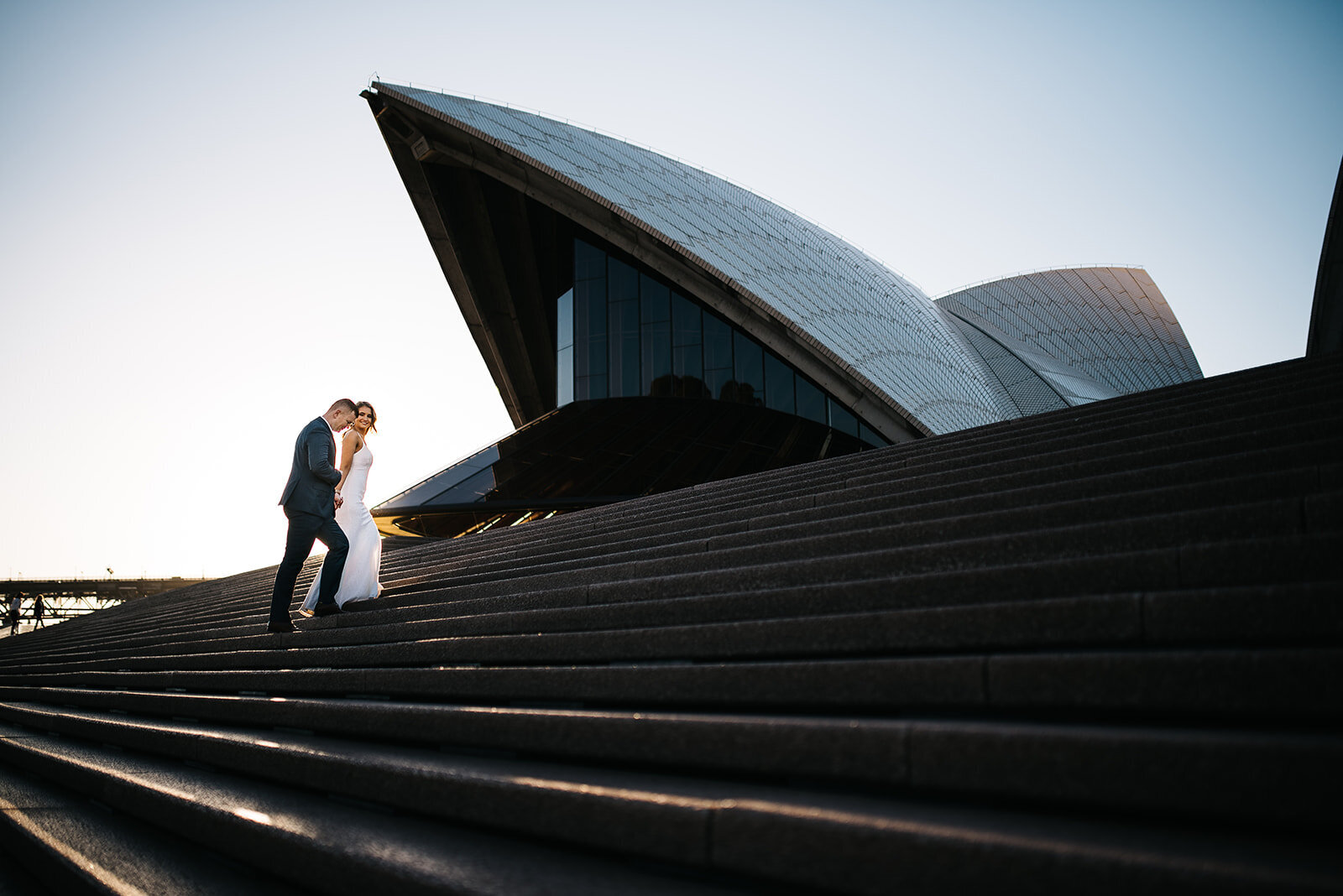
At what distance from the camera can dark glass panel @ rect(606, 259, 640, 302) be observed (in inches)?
737

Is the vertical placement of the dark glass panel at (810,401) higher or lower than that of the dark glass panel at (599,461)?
higher

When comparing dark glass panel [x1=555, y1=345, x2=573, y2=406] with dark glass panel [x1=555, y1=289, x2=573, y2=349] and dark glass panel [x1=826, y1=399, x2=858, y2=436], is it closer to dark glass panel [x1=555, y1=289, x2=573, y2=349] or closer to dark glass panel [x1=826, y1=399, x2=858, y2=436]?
dark glass panel [x1=555, y1=289, x2=573, y2=349]

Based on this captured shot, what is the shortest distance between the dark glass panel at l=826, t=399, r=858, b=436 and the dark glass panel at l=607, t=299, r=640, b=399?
441 cm

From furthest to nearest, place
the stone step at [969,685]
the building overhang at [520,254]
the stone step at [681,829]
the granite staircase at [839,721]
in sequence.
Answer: the building overhang at [520,254]
the stone step at [969,685]
the granite staircase at [839,721]
the stone step at [681,829]

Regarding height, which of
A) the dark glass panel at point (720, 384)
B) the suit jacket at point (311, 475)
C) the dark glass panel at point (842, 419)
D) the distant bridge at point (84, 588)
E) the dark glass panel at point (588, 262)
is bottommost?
the distant bridge at point (84, 588)

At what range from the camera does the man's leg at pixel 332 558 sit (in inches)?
200

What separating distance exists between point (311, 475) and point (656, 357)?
44.3 ft

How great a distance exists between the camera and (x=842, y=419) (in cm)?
1600

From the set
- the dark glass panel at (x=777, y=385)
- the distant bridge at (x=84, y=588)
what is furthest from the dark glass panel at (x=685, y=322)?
the distant bridge at (x=84, y=588)

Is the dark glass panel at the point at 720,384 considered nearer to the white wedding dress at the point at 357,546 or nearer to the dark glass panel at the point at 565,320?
the dark glass panel at the point at 565,320

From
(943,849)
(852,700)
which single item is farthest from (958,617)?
(943,849)

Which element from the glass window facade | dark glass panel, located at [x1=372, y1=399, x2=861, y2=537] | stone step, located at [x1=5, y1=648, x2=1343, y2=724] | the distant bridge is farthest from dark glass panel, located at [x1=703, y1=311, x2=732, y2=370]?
the distant bridge

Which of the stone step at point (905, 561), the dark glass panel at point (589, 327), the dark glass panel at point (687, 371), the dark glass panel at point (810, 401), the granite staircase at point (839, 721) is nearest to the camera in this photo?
the granite staircase at point (839, 721)

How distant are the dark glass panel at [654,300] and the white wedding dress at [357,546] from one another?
42.4ft
